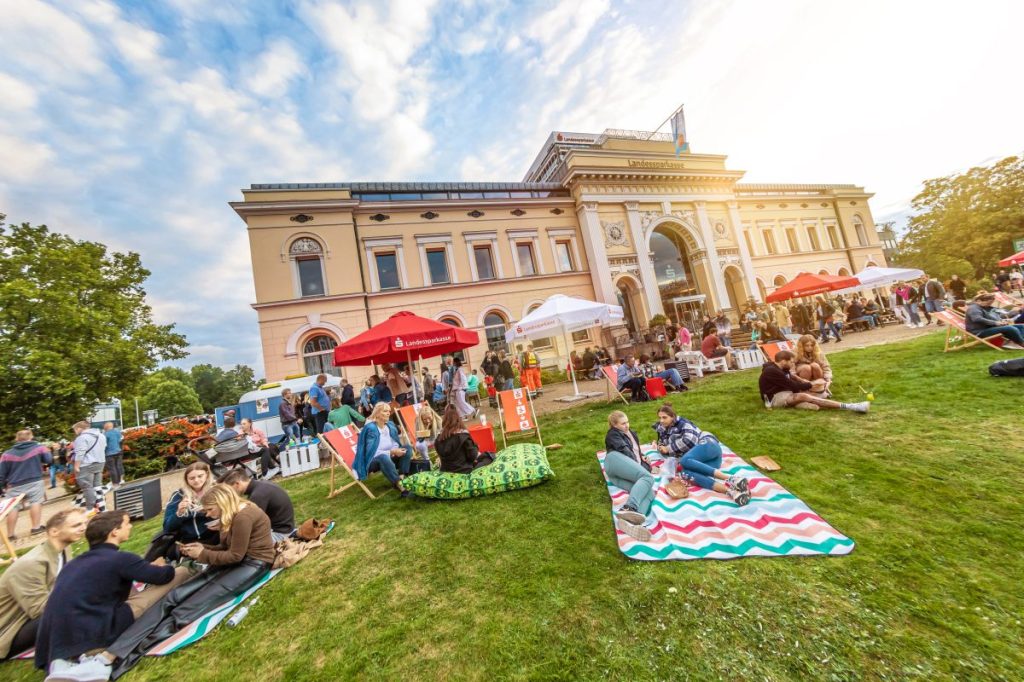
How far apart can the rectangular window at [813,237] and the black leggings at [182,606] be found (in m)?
36.6

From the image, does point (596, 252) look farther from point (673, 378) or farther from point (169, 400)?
point (169, 400)

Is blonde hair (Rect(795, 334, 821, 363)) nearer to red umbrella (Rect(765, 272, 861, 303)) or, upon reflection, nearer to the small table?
the small table

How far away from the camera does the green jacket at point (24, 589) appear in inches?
117

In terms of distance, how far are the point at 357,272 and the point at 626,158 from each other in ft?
57.0

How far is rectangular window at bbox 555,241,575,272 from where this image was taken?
69.0 ft

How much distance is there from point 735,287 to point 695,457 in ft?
80.0

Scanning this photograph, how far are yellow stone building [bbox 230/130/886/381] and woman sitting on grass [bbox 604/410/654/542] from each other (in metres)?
14.2

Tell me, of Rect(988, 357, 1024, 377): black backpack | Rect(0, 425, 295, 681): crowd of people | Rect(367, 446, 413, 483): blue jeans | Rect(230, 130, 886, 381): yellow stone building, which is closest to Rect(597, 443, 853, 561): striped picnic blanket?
Rect(367, 446, 413, 483): blue jeans

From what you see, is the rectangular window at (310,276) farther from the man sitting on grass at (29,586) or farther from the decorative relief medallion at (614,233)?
the decorative relief medallion at (614,233)

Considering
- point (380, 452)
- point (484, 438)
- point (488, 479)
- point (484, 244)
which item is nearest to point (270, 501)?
point (380, 452)

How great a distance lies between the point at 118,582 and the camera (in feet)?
9.13

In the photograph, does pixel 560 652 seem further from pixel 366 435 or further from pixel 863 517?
pixel 366 435

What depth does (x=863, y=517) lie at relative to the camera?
2879 millimetres

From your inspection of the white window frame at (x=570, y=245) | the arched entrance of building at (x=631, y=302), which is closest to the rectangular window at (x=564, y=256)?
the white window frame at (x=570, y=245)
